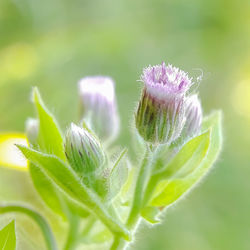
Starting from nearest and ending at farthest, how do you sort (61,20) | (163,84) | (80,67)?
(163,84) < (80,67) < (61,20)

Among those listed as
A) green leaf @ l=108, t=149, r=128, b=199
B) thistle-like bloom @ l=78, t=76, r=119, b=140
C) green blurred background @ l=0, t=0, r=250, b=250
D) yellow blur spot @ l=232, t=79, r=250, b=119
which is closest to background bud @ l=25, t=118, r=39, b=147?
A: thistle-like bloom @ l=78, t=76, r=119, b=140

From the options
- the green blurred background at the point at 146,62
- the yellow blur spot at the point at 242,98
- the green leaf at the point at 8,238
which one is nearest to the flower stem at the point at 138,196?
the green leaf at the point at 8,238

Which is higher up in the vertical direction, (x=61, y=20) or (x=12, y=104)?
(x=61, y=20)

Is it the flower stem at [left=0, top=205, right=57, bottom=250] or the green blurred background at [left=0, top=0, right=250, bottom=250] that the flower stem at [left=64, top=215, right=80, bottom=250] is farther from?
the green blurred background at [left=0, top=0, right=250, bottom=250]

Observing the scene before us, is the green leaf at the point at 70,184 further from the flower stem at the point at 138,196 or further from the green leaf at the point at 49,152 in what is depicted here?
the green leaf at the point at 49,152

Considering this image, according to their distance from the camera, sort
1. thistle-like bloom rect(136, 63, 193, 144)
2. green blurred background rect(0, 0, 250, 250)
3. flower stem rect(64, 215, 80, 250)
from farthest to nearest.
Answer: green blurred background rect(0, 0, 250, 250) → flower stem rect(64, 215, 80, 250) → thistle-like bloom rect(136, 63, 193, 144)

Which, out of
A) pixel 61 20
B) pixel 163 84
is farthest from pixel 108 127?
pixel 61 20

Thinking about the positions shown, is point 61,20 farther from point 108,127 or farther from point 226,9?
point 108,127
